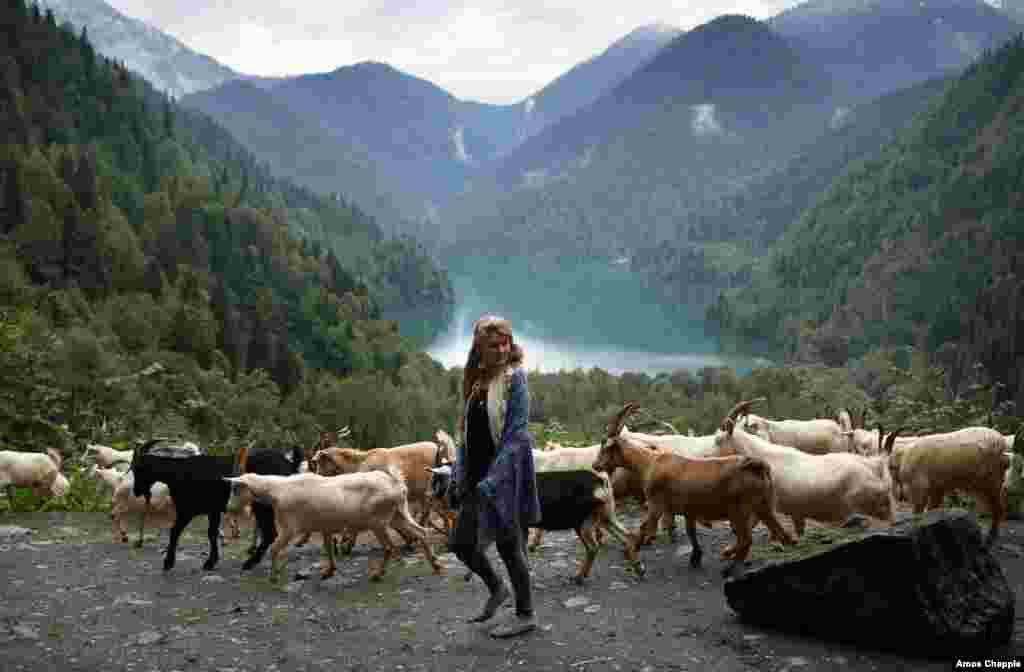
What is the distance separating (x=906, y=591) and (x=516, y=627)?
9.89 ft

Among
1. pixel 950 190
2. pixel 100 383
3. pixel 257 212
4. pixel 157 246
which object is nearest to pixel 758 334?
pixel 950 190

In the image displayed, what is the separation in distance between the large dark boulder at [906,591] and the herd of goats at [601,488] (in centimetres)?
159

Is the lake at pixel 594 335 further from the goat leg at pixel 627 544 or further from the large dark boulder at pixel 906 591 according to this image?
the large dark boulder at pixel 906 591

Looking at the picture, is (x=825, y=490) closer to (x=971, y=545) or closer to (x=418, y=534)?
(x=971, y=545)

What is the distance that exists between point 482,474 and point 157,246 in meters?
92.0

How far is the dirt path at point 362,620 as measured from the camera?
276 inches

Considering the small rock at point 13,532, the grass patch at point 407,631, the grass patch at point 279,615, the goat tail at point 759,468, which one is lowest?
the small rock at point 13,532

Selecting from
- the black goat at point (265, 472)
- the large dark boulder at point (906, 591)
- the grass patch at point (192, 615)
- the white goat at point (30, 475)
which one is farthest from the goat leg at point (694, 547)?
the white goat at point (30, 475)

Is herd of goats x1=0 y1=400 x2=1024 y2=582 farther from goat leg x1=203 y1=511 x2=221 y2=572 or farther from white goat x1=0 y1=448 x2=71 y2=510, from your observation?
white goat x1=0 y1=448 x2=71 y2=510

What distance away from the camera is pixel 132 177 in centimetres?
10675

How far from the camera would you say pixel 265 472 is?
Result: 1050 cm

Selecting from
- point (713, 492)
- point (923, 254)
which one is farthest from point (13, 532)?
point (923, 254)

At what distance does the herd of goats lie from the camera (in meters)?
8.90

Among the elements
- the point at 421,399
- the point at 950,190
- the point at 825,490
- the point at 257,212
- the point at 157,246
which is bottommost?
the point at 421,399
